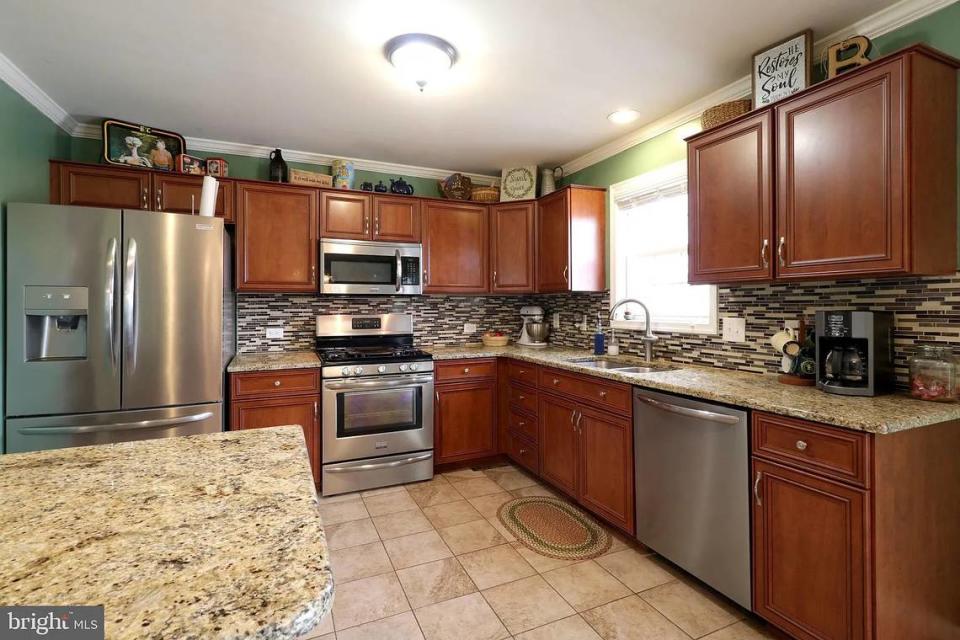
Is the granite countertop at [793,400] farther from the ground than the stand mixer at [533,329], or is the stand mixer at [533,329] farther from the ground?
the stand mixer at [533,329]

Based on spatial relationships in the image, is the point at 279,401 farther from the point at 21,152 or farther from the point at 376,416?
the point at 21,152

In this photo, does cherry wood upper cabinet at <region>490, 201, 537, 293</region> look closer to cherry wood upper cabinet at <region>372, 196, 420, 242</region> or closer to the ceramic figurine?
cherry wood upper cabinet at <region>372, 196, 420, 242</region>

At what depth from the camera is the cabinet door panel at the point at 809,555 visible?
148cm

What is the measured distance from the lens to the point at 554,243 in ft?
11.8

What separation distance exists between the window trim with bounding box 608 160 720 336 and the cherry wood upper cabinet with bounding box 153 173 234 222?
2.67 meters

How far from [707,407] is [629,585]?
2.95 feet

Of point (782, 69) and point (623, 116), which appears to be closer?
point (782, 69)

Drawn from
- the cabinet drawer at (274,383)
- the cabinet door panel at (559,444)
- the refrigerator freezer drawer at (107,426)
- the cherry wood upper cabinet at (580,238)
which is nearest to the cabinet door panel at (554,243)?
the cherry wood upper cabinet at (580,238)

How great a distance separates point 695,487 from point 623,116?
2207 millimetres

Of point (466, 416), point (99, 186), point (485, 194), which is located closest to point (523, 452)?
point (466, 416)

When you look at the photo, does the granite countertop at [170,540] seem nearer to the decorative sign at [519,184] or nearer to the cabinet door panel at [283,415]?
the cabinet door panel at [283,415]

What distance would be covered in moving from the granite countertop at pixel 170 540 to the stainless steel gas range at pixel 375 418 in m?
2.00

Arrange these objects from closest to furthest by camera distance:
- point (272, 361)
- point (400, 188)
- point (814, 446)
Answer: point (814, 446) < point (272, 361) < point (400, 188)

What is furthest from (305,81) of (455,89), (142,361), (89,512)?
(89,512)
